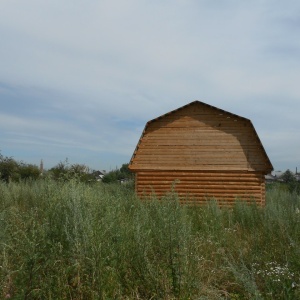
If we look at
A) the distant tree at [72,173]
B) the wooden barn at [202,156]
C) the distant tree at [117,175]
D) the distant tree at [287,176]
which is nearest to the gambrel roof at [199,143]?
the wooden barn at [202,156]

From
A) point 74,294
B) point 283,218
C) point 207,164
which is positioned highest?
point 207,164

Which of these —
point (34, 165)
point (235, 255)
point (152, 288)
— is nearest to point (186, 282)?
point (152, 288)

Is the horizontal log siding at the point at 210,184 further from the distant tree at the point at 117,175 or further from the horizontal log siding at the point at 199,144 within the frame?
the distant tree at the point at 117,175

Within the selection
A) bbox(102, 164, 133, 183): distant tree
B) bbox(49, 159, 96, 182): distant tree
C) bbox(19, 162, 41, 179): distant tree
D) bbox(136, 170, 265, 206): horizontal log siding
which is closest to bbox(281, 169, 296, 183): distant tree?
bbox(102, 164, 133, 183): distant tree

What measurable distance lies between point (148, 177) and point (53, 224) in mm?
13603

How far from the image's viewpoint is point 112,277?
4.66m

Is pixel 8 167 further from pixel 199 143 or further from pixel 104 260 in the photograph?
pixel 104 260

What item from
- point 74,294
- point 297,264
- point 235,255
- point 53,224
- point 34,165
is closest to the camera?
point 74,294

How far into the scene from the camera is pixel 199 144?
1839 centimetres

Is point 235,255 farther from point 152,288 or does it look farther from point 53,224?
point 53,224

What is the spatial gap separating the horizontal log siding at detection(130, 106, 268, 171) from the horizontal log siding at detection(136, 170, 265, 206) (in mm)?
269

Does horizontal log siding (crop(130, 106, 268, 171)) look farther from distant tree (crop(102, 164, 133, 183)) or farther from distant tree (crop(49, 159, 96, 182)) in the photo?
distant tree (crop(102, 164, 133, 183))

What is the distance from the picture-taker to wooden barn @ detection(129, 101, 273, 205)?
58.4ft

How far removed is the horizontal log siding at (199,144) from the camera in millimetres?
17953
